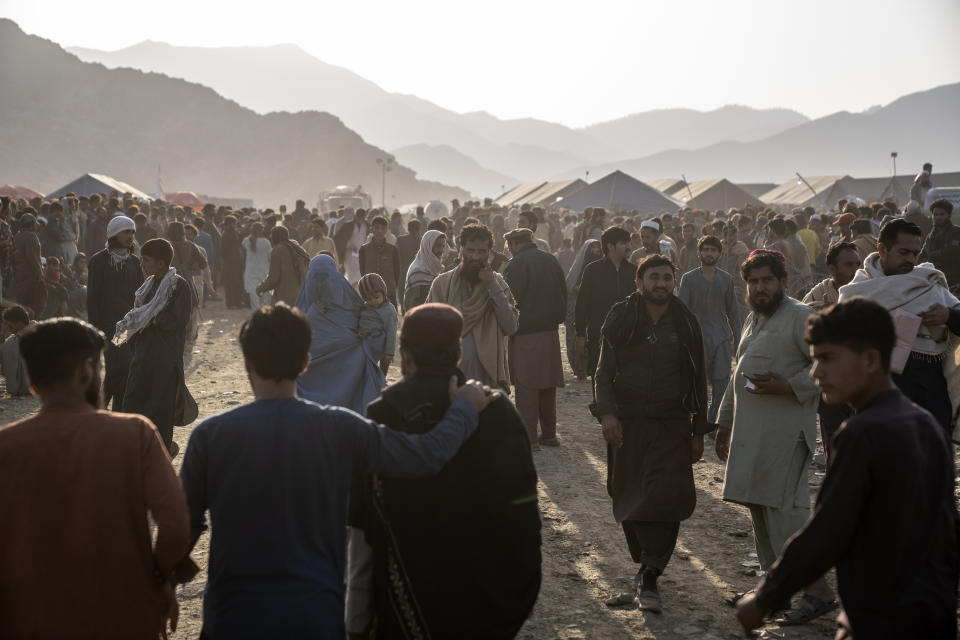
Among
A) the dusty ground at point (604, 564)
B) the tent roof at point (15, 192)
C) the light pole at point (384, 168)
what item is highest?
the light pole at point (384, 168)

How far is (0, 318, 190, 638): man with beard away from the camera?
2473 mm

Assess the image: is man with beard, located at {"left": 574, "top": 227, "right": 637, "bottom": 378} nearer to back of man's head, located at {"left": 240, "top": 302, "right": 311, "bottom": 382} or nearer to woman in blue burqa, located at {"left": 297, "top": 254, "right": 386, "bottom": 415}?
woman in blue burqa, located at {"left": 297, "top": 254, "right": 386, "bottom": 415}

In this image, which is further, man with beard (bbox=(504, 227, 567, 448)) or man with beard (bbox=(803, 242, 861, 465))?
man with beard (bbox=(504, 227, 567, 448))

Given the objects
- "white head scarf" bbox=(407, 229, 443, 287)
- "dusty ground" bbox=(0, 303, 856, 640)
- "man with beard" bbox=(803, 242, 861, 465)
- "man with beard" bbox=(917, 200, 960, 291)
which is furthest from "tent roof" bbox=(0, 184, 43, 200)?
"man with beard" bbox=(803, 242, 861, 465)

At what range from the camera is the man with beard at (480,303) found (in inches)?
265

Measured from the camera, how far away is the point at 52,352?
256cm

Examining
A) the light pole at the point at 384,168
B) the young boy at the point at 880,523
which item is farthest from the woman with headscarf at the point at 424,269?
the light pole at the point at 384,168

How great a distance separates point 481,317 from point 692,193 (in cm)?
3661

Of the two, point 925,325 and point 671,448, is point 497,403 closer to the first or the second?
point 671,448

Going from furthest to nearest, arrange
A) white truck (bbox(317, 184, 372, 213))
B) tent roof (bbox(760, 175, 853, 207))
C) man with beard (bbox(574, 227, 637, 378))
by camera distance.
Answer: white truck (bbox(317, 184, 372, 213))
tent roof (bbox(760, 175, 853, 207))
man with beard (bbox(574, 227, 637, 378))

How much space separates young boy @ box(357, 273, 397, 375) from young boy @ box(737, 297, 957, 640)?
4.11m

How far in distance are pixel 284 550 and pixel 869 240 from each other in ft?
28.4

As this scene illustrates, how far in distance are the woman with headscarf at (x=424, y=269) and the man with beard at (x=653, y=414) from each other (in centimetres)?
291

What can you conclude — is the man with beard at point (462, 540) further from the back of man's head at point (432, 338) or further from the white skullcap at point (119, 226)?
the white skullcap at point (119, 226)
